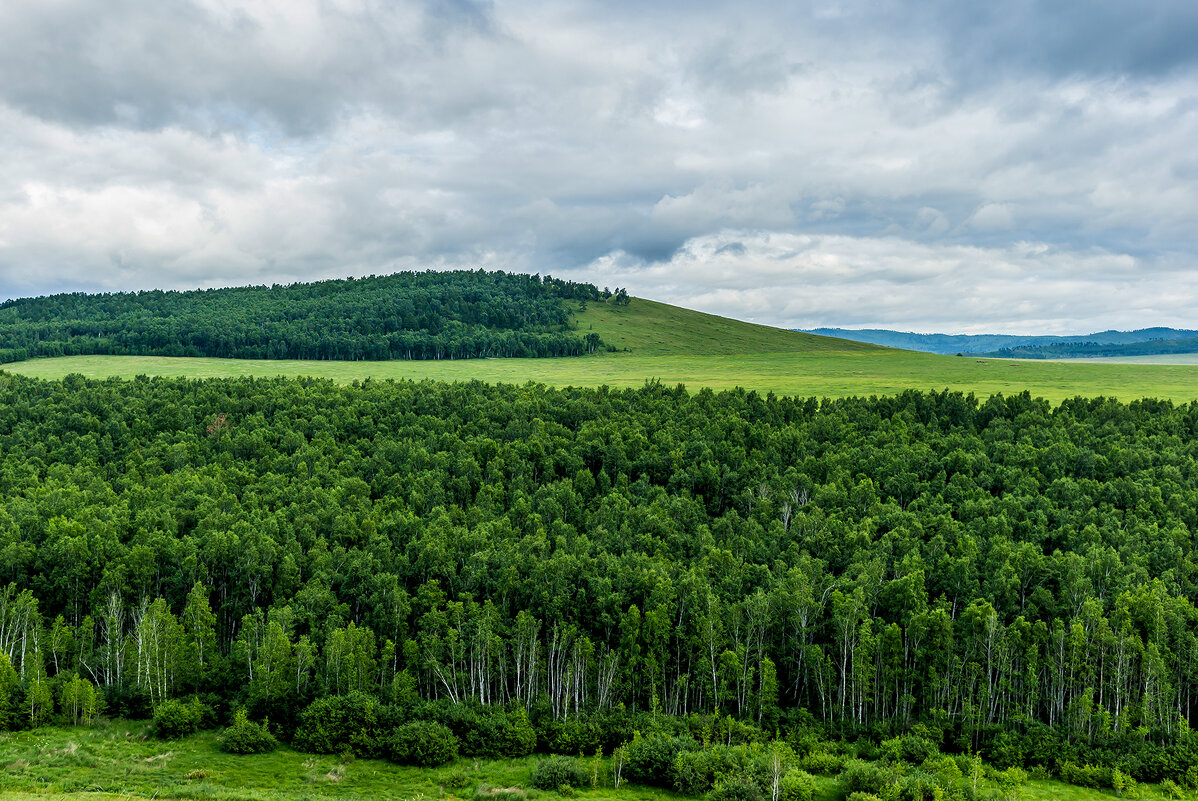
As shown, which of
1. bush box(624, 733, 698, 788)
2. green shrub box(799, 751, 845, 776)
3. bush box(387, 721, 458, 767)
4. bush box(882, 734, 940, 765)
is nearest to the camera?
bush box(624, 733, 698, 788)

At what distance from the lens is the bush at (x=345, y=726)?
72.9 m

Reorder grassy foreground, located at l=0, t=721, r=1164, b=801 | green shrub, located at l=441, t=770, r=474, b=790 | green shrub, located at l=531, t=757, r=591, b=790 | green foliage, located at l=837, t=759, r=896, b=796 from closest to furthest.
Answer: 1. grassy foreground, located at l=0, t=721, r=1164, b=801
2. green foliage, located at l=837, t=759, r=896, b=796
3. green shrub, located at l=531, t=757, r=591, b=790
4. green shrub, located at l=441, t=770, r=474, b=790

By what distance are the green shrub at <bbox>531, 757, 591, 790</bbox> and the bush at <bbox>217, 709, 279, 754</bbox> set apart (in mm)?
26385

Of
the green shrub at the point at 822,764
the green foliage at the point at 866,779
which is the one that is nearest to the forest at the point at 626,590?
the green shrub at the point at 822,764

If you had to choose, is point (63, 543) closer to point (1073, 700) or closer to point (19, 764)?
point (19, 764)

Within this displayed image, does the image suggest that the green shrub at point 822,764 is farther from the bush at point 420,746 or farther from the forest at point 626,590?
the bush at point 420,746

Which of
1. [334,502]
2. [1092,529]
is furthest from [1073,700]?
[334,502]

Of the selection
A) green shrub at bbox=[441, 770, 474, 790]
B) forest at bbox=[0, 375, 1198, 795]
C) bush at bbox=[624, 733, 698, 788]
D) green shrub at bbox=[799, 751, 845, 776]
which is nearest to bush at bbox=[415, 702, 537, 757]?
forest at bbox=[0, 375, 1198, 795]

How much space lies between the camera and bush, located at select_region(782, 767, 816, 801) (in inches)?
2427

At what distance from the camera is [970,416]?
146 meters

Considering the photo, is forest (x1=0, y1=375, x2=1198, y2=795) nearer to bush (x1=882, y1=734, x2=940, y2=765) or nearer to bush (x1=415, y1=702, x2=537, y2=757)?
bush (x1=415, y1=702, x2=537, y2=757)

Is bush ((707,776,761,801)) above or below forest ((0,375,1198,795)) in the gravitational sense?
below

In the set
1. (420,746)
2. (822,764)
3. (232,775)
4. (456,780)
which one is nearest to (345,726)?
(420,746)

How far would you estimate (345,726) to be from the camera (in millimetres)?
74188
